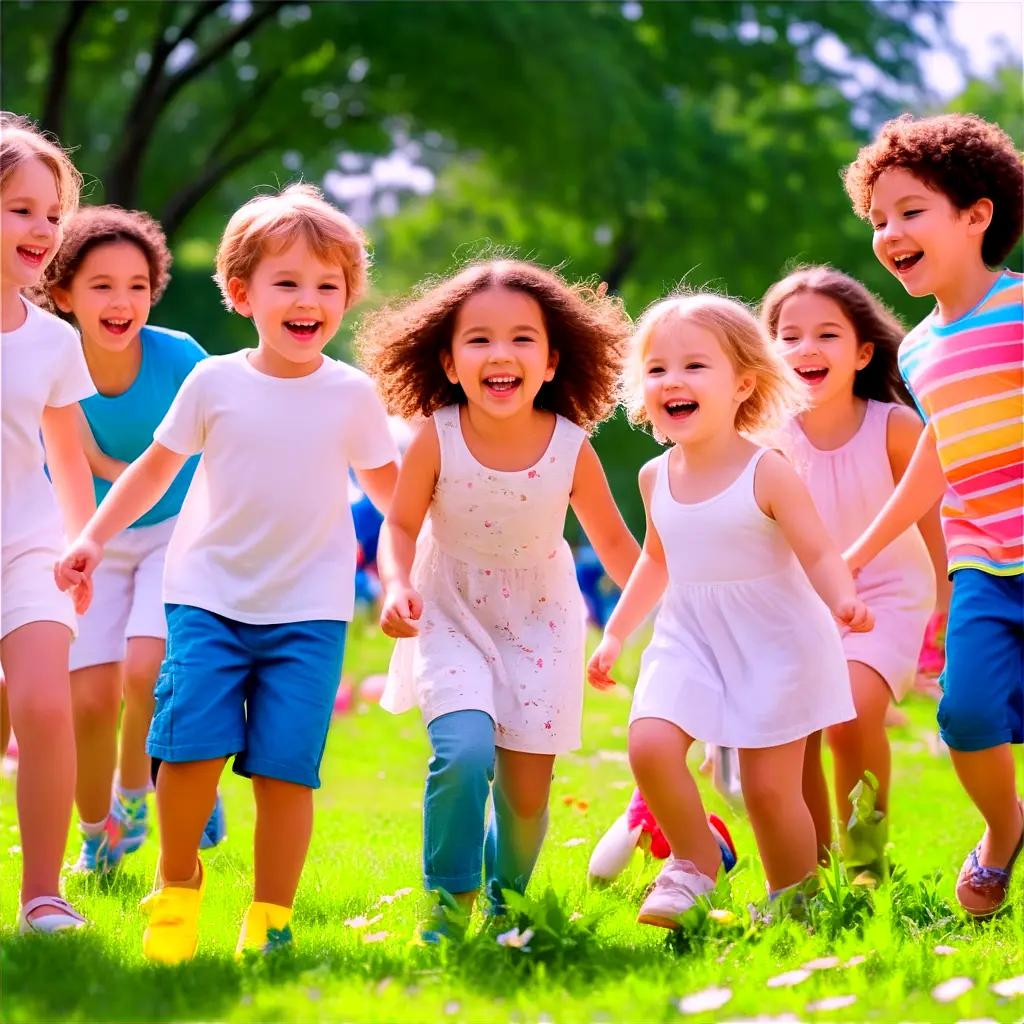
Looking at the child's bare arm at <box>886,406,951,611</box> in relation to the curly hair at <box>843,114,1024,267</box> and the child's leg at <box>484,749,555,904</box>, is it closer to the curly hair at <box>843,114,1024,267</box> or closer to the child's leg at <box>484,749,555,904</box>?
the curly hair at <box>843,114,1024,267</box>

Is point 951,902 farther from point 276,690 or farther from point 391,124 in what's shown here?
point 391,124

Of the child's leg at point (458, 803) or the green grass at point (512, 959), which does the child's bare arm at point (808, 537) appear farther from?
the child's leg at point (458, 803)

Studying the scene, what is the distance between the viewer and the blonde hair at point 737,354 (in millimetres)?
4551

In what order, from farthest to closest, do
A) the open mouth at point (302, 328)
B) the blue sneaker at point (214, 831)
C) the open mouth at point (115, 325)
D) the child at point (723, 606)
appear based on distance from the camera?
the blue sneaker at point (214, 831) → the open mouth at point (115, 325) → the open mouth at point (302, 328) → the child at point (723, 606)

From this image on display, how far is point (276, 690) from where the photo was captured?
4184mm

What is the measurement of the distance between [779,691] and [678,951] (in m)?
0.80

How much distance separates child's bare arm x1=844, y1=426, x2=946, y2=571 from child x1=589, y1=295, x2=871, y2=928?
0.51 m

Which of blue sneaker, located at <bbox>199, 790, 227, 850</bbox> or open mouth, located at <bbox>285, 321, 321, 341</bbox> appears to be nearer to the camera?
open mouth, located at <bbox>285, 321, 321, 341</bbox>

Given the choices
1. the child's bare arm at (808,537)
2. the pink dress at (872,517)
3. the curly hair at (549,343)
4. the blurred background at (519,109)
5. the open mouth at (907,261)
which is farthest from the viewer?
the blurred background at (519,109)

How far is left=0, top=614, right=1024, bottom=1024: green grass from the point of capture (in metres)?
3.25

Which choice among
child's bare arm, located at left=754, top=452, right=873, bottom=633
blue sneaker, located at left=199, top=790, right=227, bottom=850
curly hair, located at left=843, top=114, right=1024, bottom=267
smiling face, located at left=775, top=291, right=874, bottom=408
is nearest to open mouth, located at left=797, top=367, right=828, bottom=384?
smiling face, located at left=775, top=291, right=874, bottom=408

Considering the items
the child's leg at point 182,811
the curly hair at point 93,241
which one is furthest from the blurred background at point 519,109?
the child's leg at point 182,811

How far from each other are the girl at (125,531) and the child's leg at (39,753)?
1.12m

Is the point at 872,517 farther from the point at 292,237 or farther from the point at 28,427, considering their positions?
the point at 28,427
